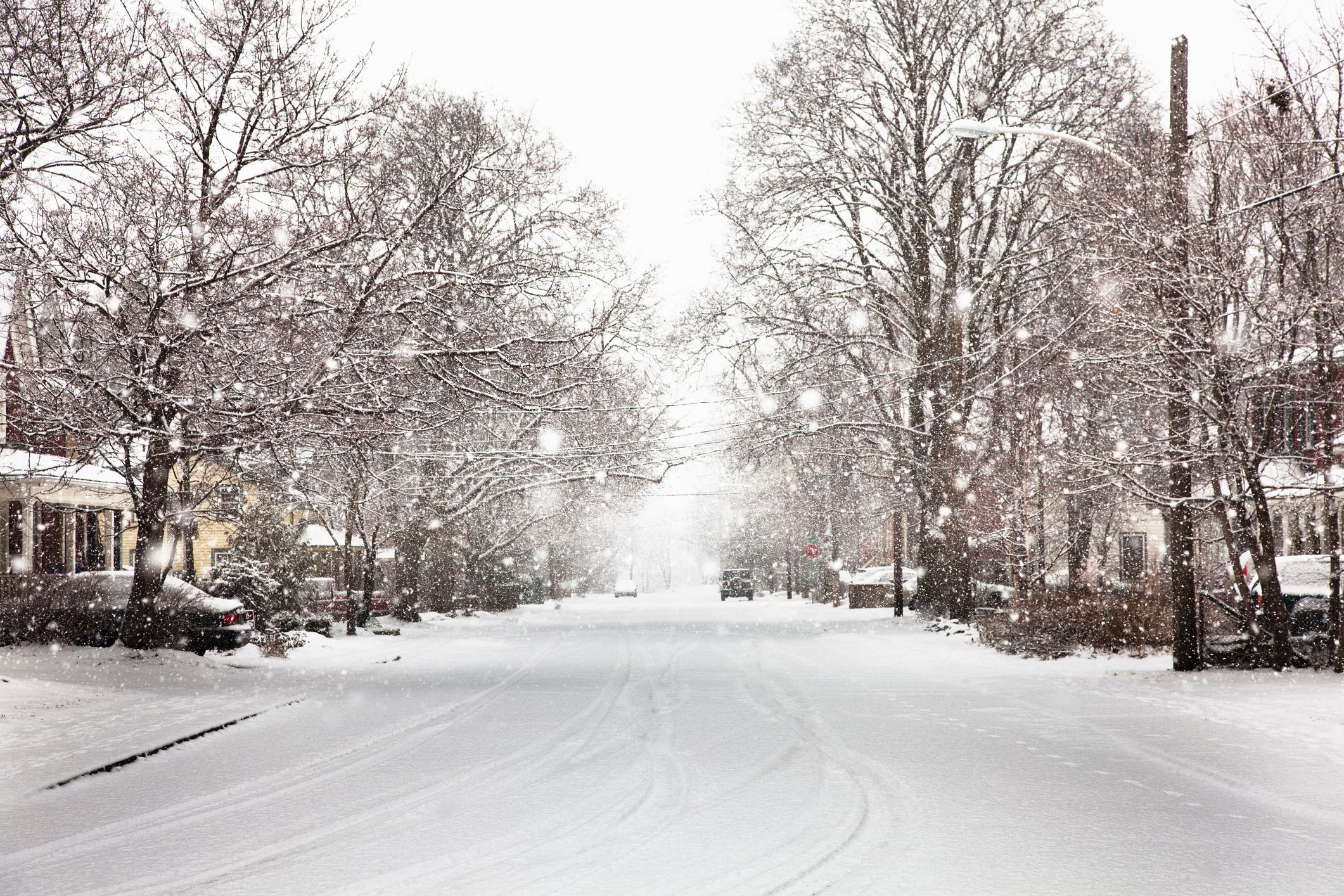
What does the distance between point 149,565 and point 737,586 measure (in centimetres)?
5765

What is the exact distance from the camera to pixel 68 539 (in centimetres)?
3112

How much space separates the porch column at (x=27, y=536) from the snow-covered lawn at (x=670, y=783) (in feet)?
38.3

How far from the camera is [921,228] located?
91.8 ft

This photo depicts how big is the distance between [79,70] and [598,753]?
9649 millimetres

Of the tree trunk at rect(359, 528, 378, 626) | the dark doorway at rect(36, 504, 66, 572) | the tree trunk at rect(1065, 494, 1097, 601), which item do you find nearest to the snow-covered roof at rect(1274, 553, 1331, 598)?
the tree trunk at rect(1065, 494, 1097, 601)

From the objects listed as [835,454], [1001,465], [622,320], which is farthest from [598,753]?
[835,454]

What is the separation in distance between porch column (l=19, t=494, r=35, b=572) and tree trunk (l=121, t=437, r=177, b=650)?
35.4 ft

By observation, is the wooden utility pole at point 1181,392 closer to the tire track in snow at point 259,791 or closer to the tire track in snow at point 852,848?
the tire track in snow at point 852,848

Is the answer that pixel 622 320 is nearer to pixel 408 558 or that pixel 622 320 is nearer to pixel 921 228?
pixel 921 228

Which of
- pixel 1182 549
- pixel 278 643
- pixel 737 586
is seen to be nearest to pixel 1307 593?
pixel 1182 549

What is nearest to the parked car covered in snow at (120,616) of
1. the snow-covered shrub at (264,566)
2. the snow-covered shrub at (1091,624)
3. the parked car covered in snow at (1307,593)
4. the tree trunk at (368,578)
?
the snow-covered shrub at (264,566)

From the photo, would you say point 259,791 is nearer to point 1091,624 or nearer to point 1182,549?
point 1182,549

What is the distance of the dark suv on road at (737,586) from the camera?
72688 millimetres

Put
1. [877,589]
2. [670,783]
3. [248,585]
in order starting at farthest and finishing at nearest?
[877,589] < [248,585] < [670,783]
